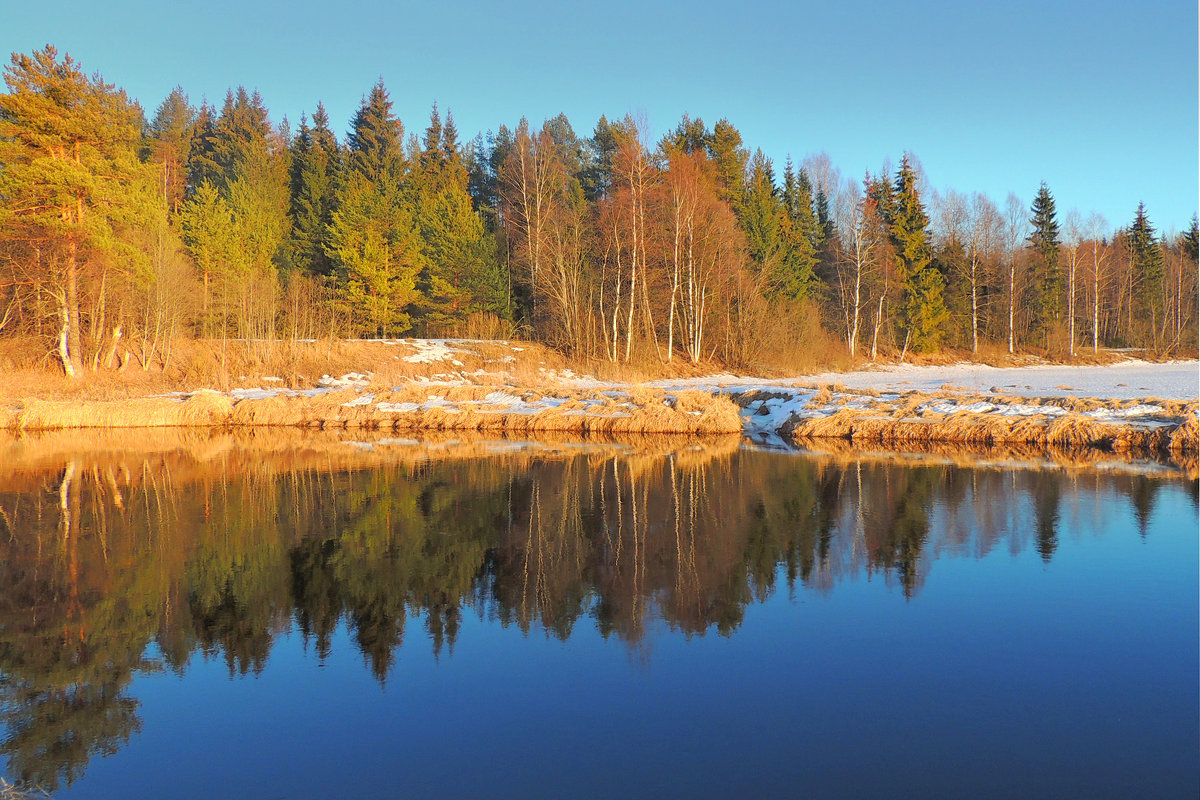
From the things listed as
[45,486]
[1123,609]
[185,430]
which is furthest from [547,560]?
[185,430]

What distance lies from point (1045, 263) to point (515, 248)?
119ft

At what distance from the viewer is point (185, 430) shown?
23781 millimetres

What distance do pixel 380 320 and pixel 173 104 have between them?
39.8 m

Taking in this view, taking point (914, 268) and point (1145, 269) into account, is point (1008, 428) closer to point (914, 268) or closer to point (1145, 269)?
point (914, 268)

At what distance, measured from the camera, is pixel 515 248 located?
4138 cm

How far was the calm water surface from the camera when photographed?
4645mm

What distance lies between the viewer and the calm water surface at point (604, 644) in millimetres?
4645

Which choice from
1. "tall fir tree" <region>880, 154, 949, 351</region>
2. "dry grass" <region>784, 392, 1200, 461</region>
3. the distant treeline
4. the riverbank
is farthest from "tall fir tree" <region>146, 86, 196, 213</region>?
"tall fir tree" <region>880, 154, 949, 351</region>

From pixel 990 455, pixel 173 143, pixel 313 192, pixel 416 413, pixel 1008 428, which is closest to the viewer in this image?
pixel 990 455

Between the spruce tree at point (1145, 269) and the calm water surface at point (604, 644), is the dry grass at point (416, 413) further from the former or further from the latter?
the spruce tree at point (1145, 269)

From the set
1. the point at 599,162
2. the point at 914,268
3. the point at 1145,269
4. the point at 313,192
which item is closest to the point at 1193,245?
the point at 1145,269

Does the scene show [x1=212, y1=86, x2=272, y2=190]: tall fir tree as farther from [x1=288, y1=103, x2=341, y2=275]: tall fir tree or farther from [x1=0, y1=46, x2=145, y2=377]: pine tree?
[x1=0, y1=46, x2=145, y2=377]: pine tree

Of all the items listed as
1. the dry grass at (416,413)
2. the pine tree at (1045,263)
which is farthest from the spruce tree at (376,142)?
the pine tree at (1045,263)

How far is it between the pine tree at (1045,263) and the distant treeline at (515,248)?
6.9 inches
